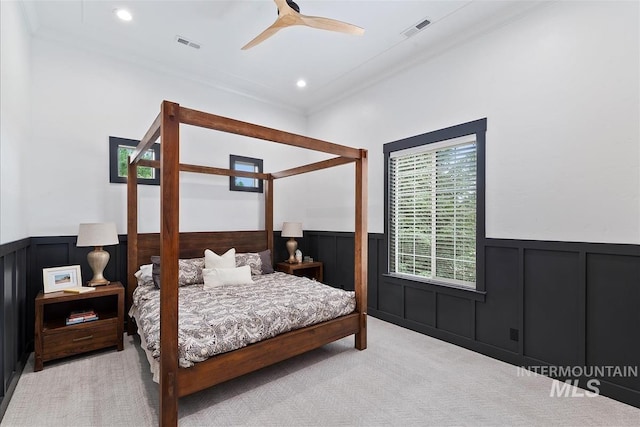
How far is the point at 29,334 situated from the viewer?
303 centimetres

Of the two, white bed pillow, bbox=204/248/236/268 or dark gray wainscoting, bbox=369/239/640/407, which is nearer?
dark gray wainscoting, bbox=369/239/640/407

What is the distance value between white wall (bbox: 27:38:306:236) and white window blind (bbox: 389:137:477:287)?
2.34 metres

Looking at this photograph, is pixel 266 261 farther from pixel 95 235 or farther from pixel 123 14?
pixel 123 14

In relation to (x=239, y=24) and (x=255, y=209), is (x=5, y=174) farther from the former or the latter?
(x=255, y=209)

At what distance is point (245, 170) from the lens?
461 centimetres

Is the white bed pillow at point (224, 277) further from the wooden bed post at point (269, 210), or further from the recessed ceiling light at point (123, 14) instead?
the recessed ceiling light at point (123, 14)

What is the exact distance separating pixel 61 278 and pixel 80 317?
0.45 metres

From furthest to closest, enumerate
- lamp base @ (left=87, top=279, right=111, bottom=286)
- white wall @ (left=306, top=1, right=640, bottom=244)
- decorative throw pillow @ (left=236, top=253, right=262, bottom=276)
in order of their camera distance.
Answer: decorative throw pillow @ (left=236, top=253, right=262, bottom=276), lamp base @ (left=87, top=279, right=111, bottom=286), white wall @ (left=306, top=1, right=640, bottom=244)

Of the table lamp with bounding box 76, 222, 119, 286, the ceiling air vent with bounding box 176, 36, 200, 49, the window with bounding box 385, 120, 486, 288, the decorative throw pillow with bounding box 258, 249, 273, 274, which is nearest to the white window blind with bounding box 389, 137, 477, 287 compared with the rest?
Result: the window with bounding box 385, 120, 486, 288

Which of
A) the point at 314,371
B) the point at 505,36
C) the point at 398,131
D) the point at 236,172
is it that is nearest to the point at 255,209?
the point at 236,172

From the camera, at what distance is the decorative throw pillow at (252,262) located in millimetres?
3994

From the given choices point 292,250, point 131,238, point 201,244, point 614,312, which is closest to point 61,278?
point 131,238

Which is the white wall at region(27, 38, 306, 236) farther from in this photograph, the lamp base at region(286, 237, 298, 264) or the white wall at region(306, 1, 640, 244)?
the white wall at region(306, 1, 640, 244)

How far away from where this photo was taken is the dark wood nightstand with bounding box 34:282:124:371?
2682 mm
